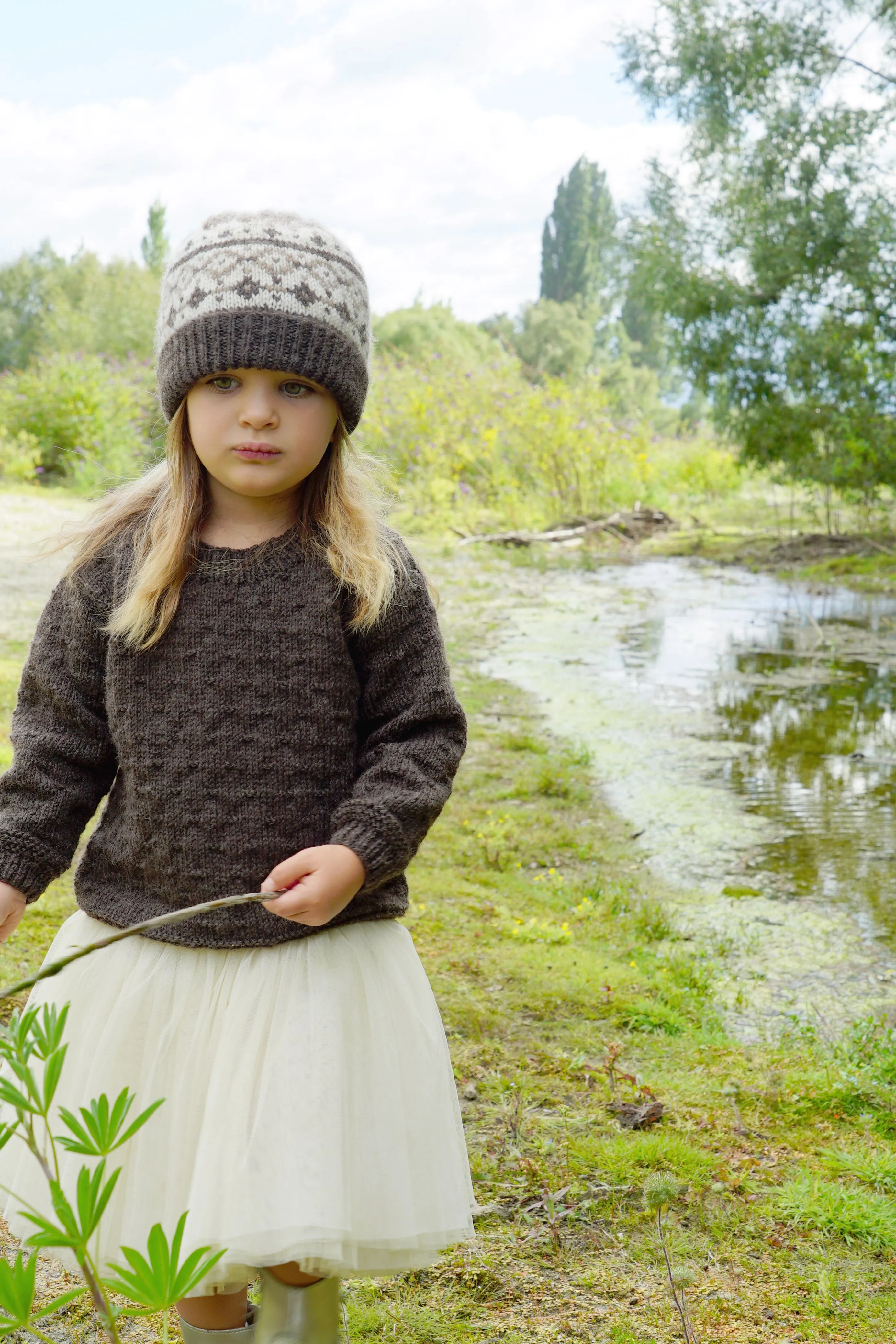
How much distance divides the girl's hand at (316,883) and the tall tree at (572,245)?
39025mm

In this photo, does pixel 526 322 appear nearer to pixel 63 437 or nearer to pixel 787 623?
pixel 63 437

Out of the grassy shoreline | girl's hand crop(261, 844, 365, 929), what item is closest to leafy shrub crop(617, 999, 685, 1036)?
the grassy shoreline

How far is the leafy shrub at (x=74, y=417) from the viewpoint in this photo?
45.7 feet

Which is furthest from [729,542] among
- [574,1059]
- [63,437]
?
[574,1059]

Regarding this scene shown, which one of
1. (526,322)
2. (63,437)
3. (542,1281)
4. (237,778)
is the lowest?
(542,1281)

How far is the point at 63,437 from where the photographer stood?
14.3 m

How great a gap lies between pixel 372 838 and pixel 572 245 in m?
41.5

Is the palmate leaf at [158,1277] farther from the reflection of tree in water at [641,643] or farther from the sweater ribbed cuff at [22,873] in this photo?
the reflection of tree in water at [641,643]

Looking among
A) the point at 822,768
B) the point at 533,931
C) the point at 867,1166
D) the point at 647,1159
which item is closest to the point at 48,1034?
the point at 647,1159

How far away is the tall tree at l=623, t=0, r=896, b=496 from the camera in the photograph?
1058 cm

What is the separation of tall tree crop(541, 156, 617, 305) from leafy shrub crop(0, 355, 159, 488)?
26578 millimetres

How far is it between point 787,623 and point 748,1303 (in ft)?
23.0

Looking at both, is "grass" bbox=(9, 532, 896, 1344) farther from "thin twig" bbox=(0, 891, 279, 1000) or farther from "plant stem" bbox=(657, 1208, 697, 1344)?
"thin twig" bbox=(0, 891, 279, 1000)

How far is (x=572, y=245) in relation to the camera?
39.9m
